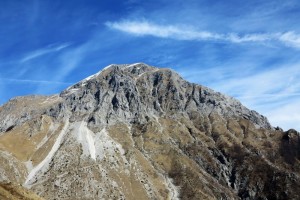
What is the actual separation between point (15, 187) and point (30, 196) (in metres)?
5.87

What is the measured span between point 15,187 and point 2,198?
16.4 m

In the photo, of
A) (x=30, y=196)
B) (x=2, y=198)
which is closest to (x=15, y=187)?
(x=30, y=196)

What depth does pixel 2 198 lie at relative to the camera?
320 ft

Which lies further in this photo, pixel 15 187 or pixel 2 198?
pixel 15 187

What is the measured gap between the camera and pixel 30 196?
11188 cm

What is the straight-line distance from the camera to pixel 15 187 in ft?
373

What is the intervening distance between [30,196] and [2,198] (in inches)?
592

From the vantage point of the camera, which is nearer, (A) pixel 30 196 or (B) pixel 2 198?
(B) pixel 2 198

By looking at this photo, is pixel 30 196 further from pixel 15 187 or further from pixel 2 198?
pixel 2 198
